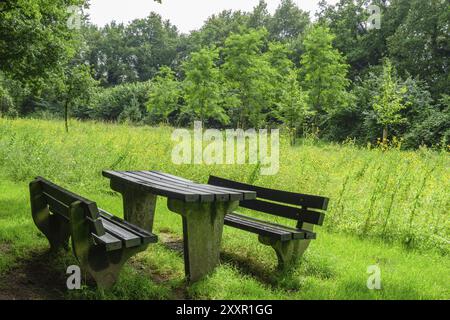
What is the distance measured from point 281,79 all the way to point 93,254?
97.2 ft

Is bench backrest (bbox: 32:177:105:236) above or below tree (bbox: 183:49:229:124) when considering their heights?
below

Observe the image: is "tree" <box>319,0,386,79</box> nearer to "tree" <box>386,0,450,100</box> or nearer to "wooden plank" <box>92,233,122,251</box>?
"tree" <box>386,0,450,100</box>

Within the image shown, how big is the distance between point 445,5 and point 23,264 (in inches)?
1550

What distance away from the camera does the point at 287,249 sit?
14.3ft

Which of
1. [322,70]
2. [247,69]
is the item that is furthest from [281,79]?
[247,69]

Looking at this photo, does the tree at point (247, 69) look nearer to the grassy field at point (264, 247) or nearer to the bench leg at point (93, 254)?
the grassy field at point (264, 247)

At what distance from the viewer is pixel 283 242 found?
4309 millimetres

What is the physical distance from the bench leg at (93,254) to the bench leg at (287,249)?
54.3 inches

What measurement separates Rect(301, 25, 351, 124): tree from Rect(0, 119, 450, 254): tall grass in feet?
53.1

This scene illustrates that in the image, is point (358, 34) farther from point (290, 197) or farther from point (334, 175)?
point (290, 197)

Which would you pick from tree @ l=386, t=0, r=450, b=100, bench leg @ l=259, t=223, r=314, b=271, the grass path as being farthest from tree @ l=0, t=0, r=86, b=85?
tree @ l=386, t=0, r=450, b=100

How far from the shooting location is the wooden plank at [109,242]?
330cm

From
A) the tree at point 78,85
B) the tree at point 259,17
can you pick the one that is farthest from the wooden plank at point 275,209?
the tree at point 259,17

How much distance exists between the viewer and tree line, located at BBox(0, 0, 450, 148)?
27.2 feet
